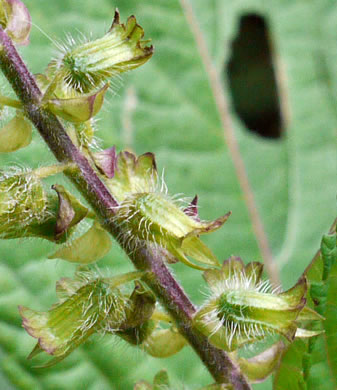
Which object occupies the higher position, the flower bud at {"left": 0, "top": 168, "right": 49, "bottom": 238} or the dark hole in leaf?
the flower bud at {"left": 0, "top": 168, "right": 49, "bottom": 238}

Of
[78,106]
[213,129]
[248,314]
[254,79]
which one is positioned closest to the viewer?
[78,106]

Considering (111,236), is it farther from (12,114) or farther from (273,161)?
(273,161)

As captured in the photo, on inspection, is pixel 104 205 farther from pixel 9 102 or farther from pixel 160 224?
pixel 9 102

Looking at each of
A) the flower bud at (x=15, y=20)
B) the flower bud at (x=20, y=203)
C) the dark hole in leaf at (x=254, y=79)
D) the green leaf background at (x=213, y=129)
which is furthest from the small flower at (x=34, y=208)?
the dark hole in leaf at (x=254, y=79)

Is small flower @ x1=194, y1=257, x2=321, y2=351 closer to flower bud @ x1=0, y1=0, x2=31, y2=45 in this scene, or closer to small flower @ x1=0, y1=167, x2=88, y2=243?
small flower @ x1=0, y1=167, x2=88, y2=243

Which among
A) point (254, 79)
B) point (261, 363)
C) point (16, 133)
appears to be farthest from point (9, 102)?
point (254, 79)

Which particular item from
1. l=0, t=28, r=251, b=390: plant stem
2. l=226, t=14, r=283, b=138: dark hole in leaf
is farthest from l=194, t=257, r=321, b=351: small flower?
l=226, t=14, r=283, b=138: dark hole in leaf
